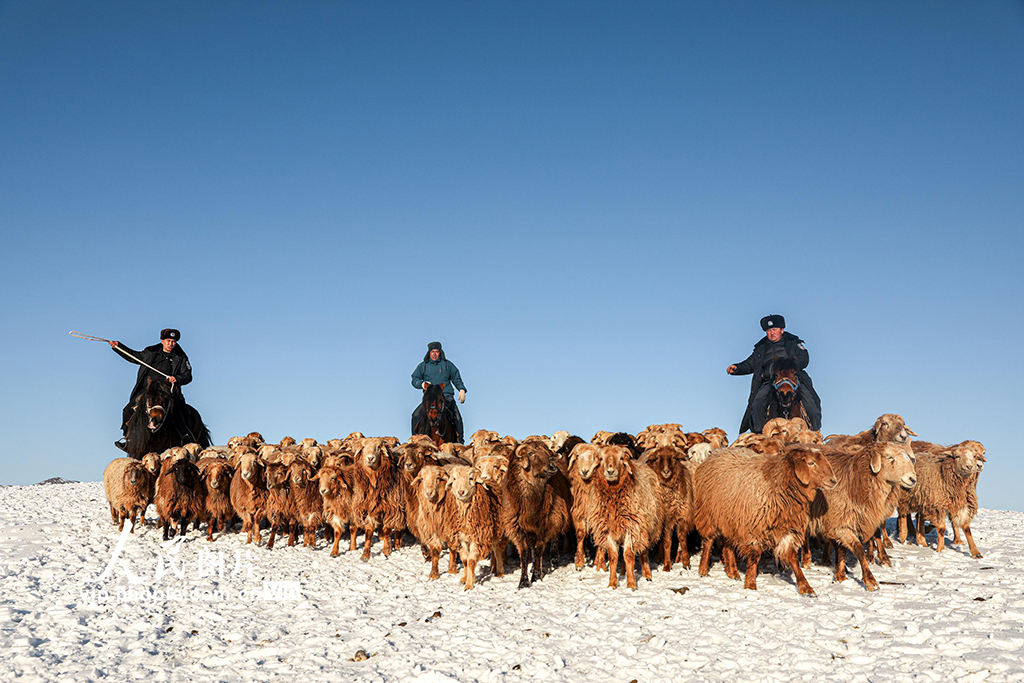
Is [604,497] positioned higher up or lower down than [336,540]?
higher up

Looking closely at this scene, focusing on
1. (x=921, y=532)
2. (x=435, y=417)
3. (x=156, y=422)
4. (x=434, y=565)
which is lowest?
(x=434, y=565)

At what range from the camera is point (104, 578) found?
9.14 metres

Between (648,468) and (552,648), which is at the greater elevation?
(648,468)

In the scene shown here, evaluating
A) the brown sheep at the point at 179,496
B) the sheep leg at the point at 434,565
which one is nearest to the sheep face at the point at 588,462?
the sheep leg at the point at 434,565

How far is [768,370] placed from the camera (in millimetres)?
16344

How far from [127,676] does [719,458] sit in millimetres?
7010

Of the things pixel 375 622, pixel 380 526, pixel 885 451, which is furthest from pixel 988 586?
pixel 380 526

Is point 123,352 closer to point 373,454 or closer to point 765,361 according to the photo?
point 373,454

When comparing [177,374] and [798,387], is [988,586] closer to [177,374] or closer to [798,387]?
[798,387]

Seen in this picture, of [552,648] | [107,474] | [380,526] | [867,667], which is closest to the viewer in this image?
[867,667]

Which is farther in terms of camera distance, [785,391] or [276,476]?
[785,391]

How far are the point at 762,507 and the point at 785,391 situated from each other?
765cm

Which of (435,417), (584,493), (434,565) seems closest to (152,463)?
(434,565)

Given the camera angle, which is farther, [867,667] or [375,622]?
[375,622]
